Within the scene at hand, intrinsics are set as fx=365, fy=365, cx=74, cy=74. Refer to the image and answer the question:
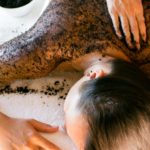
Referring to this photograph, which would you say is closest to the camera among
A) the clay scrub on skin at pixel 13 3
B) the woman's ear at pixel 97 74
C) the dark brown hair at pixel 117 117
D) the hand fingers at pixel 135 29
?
the dark brown hair at pixel 117 117

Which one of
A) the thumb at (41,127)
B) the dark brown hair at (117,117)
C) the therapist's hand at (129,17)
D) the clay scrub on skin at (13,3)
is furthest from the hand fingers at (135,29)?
the clay scrub on skin at (13,3)

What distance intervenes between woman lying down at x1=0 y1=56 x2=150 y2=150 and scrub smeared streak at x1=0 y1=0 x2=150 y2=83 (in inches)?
4.8

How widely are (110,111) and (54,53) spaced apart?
16.9 inches

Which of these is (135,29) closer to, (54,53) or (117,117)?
(54,53)

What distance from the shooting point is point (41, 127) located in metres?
1.30

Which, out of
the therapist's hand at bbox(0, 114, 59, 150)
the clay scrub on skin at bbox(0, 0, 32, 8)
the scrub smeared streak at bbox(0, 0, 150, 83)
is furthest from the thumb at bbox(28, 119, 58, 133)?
the clay scrub on skin at bbox(0, 0, 32, 8)

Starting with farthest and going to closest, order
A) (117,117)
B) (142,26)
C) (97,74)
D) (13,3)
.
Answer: (13,3) → (142,26) → (97,74) → (117,117)

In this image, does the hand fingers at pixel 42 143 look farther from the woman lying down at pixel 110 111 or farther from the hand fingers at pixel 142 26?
the hand fingers at pixel 142 26

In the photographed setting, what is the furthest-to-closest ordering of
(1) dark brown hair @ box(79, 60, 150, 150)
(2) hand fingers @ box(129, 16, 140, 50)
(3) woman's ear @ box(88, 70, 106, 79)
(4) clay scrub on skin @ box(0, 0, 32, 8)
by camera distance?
1. (4) clay scrub on skin @ box(0, 0, 32, 8)
2. (2) hand fingers @ box(129, 16, 140, 50)
3. (3) woman's ear @ box(88, 70, 106, 79)
4. (1) dark brown hair @ box(79, 60, 150, 150)

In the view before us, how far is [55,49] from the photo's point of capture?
1321 millimetres

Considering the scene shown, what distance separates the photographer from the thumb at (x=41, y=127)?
4.24 feet

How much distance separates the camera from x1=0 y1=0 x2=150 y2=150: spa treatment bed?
4.31ft

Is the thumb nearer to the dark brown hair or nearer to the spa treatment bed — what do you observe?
the spa treatment bed

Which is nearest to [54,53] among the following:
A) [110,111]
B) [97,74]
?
[97,74]
